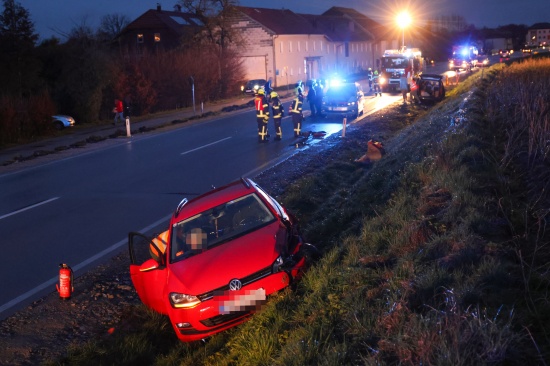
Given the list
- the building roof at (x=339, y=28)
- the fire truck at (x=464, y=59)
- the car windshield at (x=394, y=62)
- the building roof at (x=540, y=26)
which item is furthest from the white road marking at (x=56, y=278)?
the building roof at (x=540, y=26)

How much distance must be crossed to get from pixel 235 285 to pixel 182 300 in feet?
1.79

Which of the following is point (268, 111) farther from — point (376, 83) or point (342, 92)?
point (376, 83)

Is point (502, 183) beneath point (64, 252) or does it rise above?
above

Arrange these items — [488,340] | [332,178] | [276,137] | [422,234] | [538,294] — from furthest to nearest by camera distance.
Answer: [276,137], [332,178], [422,234], [538,294], [488,340]

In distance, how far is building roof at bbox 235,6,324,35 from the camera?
63219mm

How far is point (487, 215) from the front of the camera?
704 centimetres

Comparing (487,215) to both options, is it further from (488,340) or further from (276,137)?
(276,137)

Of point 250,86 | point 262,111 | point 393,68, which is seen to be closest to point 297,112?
point 262,111

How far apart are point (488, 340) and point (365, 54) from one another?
3412 inches

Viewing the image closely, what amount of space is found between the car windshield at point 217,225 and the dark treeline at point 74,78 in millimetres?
20982

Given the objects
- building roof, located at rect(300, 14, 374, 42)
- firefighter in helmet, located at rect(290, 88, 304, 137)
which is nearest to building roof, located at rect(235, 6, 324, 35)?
building roof, located at rect(300, 14, 374, 42)

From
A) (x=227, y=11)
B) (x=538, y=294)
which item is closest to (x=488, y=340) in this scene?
(x=538, y=294)

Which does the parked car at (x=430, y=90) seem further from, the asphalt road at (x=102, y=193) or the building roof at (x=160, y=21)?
the building roof at (x=160, y=21)

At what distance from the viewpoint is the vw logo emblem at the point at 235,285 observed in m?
6.03
